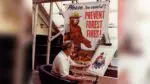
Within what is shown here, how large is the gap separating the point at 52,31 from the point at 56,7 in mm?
234

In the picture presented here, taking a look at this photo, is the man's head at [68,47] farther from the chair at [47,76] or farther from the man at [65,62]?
the chair at [47,76]

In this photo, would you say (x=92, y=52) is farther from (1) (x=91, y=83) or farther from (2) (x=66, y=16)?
(2) (x=66, y=16)

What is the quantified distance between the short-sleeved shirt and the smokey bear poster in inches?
6.6

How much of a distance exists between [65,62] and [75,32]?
0.30 m

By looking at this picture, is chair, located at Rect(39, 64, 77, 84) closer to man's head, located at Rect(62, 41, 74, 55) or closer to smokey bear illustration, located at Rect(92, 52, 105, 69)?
man's head, located at Rect(62, 41, 74, 55)

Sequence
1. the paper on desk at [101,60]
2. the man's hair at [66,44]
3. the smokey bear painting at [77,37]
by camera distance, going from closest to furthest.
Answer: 1. the paper on desk at [101,60]
2. the smokey bear painting at [77,37]
3. the man's hair at [66,44]

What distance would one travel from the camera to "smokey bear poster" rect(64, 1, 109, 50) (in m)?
1.85

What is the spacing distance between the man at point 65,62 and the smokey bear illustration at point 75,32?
62 mm

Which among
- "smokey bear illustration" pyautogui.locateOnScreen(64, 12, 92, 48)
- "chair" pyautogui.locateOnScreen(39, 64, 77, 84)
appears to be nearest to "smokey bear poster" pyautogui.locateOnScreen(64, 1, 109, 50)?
"smokey bear illustration" pyautogui.locateOnScreen(64, 12, 92, 48)

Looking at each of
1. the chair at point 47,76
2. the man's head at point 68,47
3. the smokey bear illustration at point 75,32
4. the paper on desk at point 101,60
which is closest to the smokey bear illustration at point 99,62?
the paper on desk at point 101,60

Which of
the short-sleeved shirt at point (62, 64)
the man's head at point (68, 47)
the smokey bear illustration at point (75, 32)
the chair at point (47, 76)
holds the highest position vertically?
the smokey bear illustration at point (75, 32)

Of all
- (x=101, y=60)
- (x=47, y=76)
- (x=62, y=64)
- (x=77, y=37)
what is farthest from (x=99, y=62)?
(x=47, y=76)

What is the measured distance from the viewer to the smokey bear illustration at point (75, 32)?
1983 mm

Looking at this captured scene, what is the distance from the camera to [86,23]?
1940 mm
